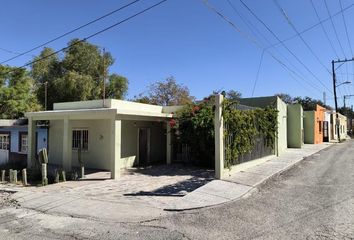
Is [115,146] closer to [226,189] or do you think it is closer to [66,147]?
A: [66,147]

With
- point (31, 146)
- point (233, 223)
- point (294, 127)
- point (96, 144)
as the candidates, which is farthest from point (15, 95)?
point (233, 223)

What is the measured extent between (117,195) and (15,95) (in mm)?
29208

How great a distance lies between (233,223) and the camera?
22.2ft

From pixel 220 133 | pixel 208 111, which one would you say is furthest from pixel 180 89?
pixel 220 133

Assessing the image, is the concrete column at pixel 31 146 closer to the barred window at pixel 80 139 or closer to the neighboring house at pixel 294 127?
the barred window at pixel 80 139

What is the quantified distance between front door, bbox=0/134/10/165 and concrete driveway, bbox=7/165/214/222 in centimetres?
1014

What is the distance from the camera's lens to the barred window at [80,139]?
16484 mm

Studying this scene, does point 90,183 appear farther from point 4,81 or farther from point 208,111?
point 4,81

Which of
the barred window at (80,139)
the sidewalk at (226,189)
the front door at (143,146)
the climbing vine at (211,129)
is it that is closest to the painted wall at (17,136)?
the barred window at (80,139)

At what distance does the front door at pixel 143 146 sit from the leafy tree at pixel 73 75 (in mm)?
17768

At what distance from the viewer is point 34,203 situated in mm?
8914

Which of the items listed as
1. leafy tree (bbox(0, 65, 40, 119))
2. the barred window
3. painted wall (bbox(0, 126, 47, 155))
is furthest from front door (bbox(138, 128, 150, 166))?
leafy tree (bbox(0, 65, 40, 119))

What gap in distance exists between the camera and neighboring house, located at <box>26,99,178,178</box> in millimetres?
14422

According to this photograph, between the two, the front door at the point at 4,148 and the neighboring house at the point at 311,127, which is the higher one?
the neighboring house at the point at 311,127
